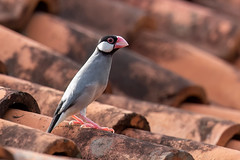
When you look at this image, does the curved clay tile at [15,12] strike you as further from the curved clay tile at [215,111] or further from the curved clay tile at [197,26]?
the curved clay tile at [197,26]

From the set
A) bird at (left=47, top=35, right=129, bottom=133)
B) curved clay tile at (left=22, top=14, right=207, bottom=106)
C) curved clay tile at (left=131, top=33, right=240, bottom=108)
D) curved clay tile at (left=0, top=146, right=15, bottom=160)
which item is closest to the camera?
curved clay tile at (left=0, top=146, right=15, bottom=160)

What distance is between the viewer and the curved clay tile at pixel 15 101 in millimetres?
3768

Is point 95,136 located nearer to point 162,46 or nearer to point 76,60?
point 76,60

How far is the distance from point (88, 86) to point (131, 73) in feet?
6.99

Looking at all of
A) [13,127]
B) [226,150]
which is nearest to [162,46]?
[226,150]

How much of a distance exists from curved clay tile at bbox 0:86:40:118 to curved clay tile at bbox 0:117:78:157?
0.41 m

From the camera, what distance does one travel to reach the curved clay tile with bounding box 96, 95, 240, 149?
14.8 ft

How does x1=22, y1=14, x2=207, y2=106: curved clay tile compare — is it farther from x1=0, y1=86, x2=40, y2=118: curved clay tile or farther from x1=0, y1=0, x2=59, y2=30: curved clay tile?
x1=0, y1=86, x2=40, y2=118: curved clay tile

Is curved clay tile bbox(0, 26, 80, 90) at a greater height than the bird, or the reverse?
the bird

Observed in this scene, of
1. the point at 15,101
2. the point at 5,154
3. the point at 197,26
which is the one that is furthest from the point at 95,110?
the point at 197,26

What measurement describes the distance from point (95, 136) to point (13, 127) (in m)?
0.51

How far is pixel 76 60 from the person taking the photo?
19.6 feet

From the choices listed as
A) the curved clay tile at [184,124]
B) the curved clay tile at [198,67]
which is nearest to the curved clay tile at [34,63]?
the curved clay tile at [184,124]

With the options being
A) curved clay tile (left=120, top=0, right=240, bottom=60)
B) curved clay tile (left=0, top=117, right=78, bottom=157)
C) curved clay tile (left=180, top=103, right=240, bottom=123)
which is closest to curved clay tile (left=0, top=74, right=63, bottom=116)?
curved clay tile (left=0, top=117, right=78, bottom=157)
